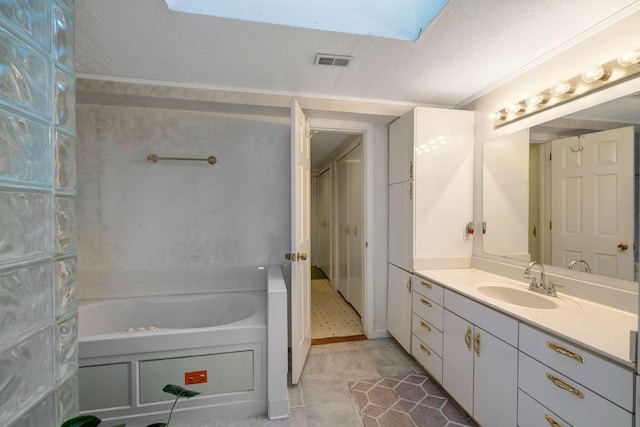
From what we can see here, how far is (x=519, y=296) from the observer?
5.39 feet

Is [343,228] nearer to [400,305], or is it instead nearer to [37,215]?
[400,305]

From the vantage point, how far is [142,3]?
123 centimetres

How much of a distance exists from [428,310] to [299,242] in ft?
3.51

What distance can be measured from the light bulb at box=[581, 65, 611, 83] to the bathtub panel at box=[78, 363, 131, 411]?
304 centimetres

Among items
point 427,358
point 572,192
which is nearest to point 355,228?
point 427,358

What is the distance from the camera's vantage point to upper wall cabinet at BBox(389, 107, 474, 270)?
2.14 m

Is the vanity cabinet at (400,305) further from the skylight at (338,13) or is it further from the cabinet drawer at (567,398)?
the skylight at (338,13)

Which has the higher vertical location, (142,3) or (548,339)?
(142,3)

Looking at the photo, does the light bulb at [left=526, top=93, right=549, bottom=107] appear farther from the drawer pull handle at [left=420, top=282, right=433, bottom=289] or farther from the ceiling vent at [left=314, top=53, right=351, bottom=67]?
the drawer pull handle at [left=420, top=282, right=433, bottom=289]

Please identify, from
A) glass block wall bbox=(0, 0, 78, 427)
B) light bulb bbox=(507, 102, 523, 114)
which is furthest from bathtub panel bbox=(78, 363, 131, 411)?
light bulb bbox=(507, 102, 523, 114)

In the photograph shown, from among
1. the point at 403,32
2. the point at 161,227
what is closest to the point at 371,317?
the point at 161,227

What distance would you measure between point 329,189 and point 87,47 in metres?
3.46

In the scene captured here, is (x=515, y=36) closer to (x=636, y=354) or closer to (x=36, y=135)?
(x=636, y=354)

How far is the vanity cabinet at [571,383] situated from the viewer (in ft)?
2.93
